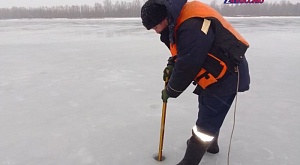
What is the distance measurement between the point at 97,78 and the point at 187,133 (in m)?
2.32

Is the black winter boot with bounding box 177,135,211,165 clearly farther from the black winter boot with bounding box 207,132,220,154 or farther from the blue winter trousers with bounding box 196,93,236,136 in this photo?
the black winter boot with bounding box 207,132,220,154

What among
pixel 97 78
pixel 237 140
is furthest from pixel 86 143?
pixel 97 78

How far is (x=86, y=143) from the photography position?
2412mm

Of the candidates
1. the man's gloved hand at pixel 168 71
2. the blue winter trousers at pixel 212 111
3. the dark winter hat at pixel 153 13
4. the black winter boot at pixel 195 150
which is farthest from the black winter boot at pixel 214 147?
the dark winter hat at pixel 153 13

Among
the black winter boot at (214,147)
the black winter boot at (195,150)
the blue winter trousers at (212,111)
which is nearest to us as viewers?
the blue winter trousers at (212,111)

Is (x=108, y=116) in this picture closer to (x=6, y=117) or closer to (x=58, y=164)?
(x=58, y=164)

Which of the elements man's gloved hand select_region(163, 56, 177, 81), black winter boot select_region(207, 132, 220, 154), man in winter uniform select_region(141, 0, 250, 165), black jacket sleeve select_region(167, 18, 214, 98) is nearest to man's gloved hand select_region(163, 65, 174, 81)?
man's gloved hand select_region(163, 56, 177, 81)

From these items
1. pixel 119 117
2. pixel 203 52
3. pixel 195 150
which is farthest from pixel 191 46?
pixel 119 117

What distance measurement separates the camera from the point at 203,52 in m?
1.48

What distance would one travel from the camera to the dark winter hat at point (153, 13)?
1496 mm

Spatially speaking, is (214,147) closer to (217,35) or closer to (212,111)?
(212,111)

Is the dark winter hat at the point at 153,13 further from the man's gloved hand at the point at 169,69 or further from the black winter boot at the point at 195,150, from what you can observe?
the black winter boot at the point at 195,150

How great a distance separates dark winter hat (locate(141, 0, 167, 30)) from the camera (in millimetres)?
1496

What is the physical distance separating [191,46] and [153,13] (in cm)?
31
